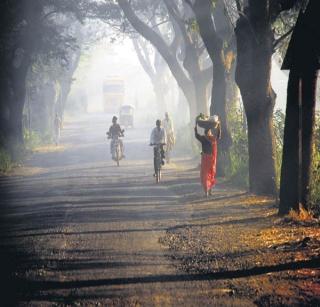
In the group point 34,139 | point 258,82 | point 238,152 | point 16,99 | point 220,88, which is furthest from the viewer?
point 34,139

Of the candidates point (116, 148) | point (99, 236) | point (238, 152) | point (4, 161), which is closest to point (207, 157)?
point (238, 152)

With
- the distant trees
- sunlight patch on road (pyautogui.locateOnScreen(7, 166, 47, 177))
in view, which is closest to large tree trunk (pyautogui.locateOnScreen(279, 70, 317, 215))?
sunlight patch on road (pyautogui.locateOnScreen(7, 166, 47, 177))

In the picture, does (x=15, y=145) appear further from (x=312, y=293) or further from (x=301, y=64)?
(x=312, y=293)

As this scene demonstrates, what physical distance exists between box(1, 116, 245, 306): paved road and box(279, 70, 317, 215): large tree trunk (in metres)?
2.10

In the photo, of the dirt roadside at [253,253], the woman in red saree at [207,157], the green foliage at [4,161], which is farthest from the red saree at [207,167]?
the green foliage at [4,161]

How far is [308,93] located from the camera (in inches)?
428

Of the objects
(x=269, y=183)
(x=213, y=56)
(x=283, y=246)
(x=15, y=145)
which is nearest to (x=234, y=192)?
(x=269, y=183)

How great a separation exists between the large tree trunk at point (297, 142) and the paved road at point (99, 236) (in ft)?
6.90

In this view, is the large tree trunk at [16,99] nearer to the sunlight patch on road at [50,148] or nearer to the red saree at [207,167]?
the sunlight patch on road at [50,148]

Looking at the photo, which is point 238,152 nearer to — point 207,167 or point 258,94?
point 207,167

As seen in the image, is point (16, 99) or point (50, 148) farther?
point (50, 148)

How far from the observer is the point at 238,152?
19.2 metres

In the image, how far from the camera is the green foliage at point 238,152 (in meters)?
17.3

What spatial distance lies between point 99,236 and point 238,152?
1011cm
